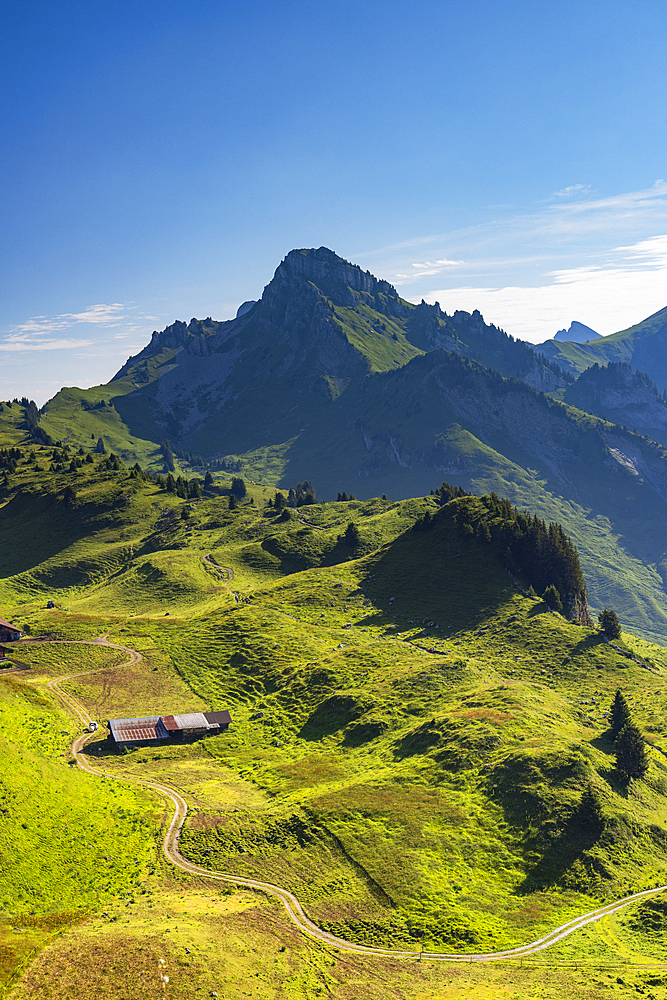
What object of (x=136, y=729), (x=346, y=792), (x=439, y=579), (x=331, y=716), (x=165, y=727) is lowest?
(x=331, y=716)

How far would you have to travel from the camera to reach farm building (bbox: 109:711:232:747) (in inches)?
3083

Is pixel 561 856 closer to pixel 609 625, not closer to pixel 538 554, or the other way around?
pixel 609 625

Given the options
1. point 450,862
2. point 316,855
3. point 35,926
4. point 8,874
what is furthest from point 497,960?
point 8,874

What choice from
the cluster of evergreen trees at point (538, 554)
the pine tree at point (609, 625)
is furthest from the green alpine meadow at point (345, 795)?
the pine tree at point (609, 625)

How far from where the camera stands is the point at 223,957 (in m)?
38.6

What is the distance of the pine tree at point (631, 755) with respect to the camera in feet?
221

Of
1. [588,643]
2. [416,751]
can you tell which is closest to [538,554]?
[588,643]

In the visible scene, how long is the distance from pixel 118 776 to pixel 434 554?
86218 mm

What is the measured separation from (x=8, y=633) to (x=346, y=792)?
70.6 metres

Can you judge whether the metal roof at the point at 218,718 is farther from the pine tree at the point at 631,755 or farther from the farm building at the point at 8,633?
the pine tree at the point at 631,755

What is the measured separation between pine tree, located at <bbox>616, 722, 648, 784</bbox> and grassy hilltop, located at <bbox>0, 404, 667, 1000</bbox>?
57.9 inches

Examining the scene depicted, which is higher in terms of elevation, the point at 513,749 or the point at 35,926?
the point at 35,926

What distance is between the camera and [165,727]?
8119 centimetres

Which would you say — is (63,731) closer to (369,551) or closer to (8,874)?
(8,874)
